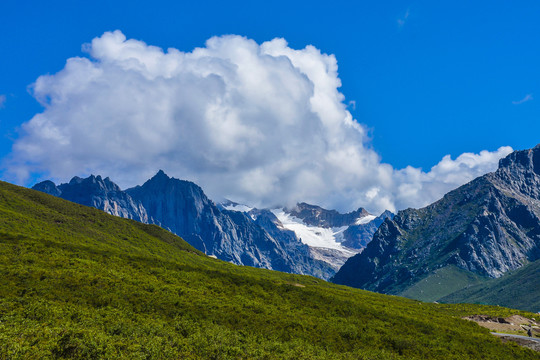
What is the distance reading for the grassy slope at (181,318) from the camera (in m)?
58.6

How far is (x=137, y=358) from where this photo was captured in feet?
172

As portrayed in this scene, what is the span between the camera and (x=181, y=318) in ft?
270

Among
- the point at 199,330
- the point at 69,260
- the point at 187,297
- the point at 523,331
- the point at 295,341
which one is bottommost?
the point at 523,331

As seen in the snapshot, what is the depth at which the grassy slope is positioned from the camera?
192ft

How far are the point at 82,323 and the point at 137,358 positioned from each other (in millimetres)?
20788

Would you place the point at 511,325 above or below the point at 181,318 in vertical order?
below

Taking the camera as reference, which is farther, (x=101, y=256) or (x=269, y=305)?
(x=101, y=256)

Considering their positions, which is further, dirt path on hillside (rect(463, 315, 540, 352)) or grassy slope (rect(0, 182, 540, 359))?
dirt path on hillside (rect(463, 315, 540, 352))

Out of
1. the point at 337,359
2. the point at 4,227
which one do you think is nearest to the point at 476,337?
the point at 337,359

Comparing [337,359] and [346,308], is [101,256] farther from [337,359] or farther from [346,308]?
[337,359]

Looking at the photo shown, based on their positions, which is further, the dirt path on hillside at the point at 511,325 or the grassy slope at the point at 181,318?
the dirt path on hillside at the point at 511,325

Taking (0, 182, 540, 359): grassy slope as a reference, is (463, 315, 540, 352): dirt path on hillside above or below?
below

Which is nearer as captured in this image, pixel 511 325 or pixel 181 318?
pixel 181 318

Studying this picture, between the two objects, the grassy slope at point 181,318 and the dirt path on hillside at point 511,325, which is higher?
the grassy slope at point 181,318
